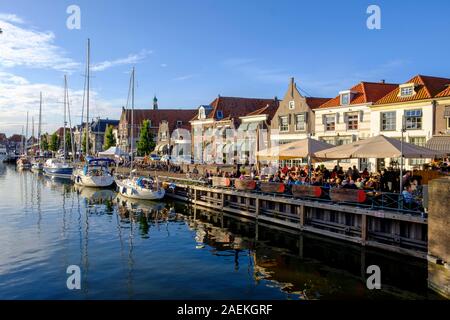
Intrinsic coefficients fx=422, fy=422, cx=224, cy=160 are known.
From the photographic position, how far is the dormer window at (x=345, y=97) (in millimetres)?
41594

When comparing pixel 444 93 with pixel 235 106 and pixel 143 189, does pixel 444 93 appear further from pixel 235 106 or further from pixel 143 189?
pixel 235 106

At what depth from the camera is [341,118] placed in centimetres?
4209

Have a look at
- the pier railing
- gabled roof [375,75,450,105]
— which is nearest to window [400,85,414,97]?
gabled roof [375,75,450,105]

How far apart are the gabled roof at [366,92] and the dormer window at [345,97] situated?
39cm

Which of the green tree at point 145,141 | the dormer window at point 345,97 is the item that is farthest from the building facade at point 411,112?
the green tree at point 145,141

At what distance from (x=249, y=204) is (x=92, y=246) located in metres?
11.9

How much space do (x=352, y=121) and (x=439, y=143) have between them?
Result: 12.5m

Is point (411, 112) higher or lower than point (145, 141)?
higher

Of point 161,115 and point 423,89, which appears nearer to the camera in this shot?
point 423,89

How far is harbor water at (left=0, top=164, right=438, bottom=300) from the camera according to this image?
Answer: 594 inches

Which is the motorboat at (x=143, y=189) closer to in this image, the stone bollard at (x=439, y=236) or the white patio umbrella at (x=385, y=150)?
the white patio umbrella at (x=385, y=150)

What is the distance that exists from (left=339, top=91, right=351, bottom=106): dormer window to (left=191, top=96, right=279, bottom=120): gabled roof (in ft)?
73.0
